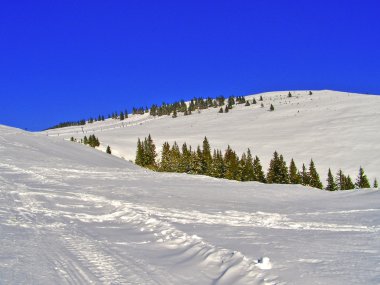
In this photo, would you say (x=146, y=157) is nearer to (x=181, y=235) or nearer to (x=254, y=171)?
(x=254, y=171)

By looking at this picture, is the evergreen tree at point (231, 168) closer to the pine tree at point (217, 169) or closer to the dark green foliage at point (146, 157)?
the pine tree at point (217, 169)

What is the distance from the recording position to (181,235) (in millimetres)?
10484

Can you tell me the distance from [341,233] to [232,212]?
4297 millimetres

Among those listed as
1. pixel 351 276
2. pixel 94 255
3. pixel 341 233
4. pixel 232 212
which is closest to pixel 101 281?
pixel 94 255

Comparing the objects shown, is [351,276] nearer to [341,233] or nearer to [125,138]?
[341,233]

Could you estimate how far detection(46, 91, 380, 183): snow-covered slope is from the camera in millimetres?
93000

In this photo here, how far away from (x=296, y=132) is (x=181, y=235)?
116559 mm

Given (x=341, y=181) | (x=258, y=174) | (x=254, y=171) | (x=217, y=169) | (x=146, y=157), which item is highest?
(x=146, y=157)

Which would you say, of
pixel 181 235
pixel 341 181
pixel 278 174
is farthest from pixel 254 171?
pixel 181 235

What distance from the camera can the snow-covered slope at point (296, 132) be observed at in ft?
305

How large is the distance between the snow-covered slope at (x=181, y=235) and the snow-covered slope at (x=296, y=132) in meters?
65.9

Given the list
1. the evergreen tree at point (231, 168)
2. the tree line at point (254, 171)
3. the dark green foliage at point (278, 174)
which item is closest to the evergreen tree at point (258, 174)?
the tree line at point (254, 171)

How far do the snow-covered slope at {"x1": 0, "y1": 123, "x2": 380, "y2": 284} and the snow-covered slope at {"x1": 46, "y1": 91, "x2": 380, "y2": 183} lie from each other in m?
65.9

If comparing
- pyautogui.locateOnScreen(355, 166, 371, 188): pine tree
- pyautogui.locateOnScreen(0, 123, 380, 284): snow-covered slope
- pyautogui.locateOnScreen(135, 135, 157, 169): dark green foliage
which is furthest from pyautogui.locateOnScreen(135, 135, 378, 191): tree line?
pyautogui.locateOnScreen(0, 123, 380, 284): snow-covered slope
